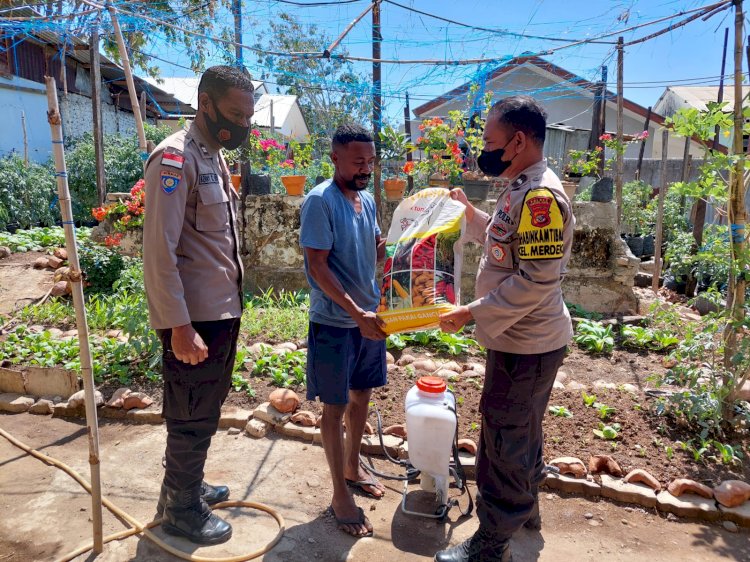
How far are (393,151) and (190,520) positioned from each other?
5.52 metres

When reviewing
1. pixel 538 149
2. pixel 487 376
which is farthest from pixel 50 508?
pixel 538 149

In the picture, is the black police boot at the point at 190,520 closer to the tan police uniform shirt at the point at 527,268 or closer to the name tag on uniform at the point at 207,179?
the name tag on uniform at the point at 207,179

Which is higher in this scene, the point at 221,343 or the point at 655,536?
the point at 221,343

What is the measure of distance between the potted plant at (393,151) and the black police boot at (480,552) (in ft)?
16.4

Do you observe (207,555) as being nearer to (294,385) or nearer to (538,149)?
(294,385)

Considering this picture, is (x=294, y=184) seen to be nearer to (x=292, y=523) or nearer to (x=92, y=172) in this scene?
(x=292, y=523)

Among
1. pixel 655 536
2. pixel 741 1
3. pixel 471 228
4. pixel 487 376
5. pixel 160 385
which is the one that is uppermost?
pixel 741 1

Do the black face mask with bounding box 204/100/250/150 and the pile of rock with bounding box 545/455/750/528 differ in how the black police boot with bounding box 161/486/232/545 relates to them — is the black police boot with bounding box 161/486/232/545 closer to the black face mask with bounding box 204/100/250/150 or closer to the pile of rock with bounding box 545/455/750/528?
the black face mask with bounding box 204/100/250/150

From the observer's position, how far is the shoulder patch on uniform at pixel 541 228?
1.98 meters

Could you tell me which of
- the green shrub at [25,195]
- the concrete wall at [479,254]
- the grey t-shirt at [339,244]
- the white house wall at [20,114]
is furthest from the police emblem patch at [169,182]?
the white house wall at [20,114]

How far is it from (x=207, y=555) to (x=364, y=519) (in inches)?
29.2

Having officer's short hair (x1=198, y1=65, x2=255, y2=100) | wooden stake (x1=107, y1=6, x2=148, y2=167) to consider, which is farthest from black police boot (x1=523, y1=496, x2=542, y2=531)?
wooden stake (x1=107, y1=6, x2=148, y2=167)

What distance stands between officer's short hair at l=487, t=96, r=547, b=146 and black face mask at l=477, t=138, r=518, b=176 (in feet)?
0.28

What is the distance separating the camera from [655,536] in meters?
2.66
